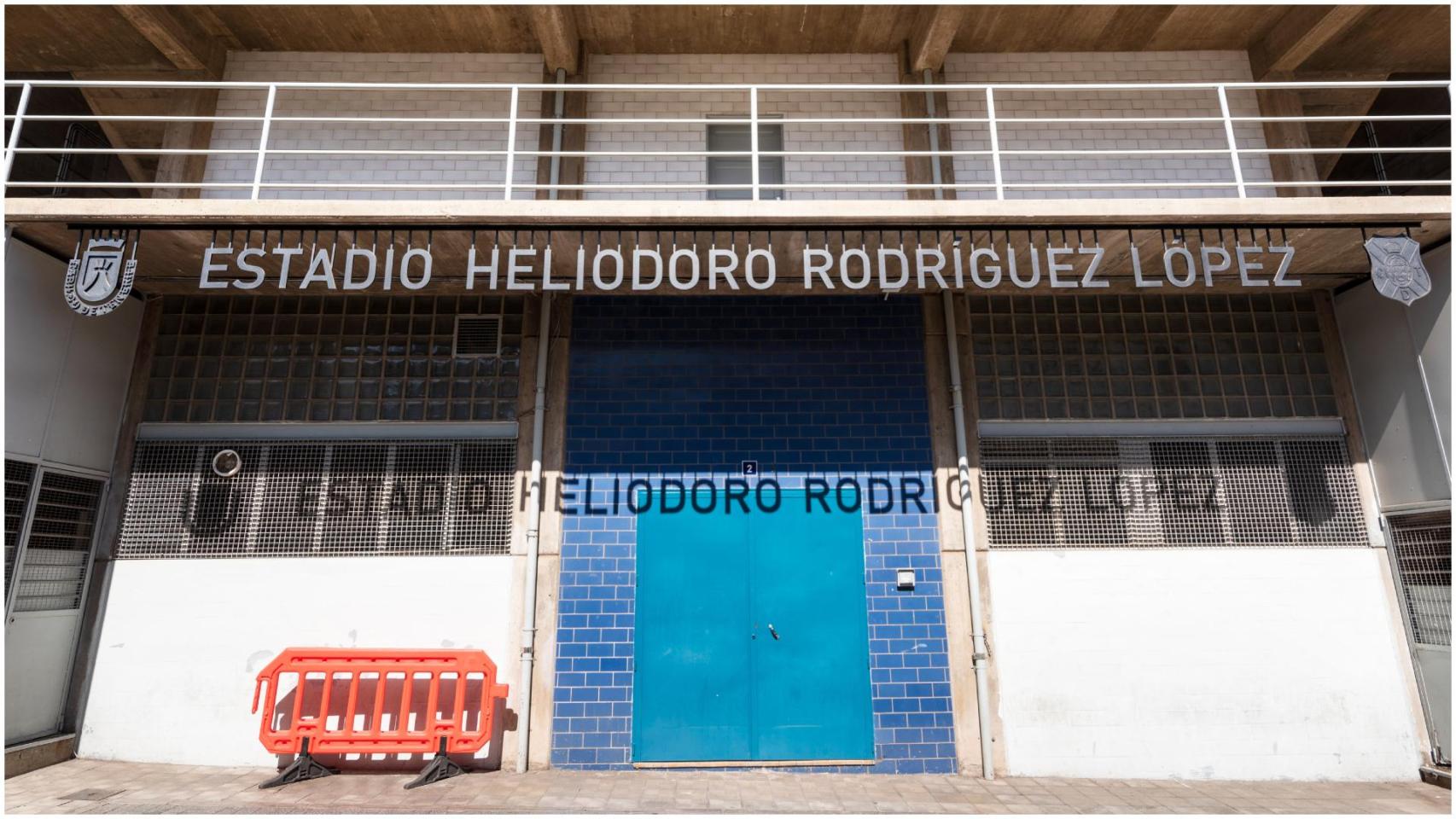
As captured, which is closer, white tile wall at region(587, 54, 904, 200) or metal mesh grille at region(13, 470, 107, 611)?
metal mesh grille at region(13, 470, 107, 611)

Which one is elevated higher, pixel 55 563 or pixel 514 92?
pixel 514 92

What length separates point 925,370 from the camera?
7004mm

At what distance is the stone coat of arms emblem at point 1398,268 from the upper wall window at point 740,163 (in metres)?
5.21

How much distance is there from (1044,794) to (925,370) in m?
3.86

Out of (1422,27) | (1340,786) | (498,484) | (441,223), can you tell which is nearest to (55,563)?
(498,484)

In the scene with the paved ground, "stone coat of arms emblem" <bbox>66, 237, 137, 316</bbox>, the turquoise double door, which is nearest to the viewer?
the paved ground

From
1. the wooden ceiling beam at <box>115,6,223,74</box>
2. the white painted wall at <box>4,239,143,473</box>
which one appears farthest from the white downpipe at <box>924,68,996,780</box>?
the white painted wall at <box>4,239,143,473</box>

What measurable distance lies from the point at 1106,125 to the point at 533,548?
7587 millimetres

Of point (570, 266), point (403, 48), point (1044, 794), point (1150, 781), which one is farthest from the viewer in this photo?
point (403, 48)

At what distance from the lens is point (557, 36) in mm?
7164

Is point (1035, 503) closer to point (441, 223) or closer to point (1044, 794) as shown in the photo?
point (1044, 794)

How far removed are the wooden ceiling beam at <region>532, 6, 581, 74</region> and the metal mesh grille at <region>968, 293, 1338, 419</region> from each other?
505 cm

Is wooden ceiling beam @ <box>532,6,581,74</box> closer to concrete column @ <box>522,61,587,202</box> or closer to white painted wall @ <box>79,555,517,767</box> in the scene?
concrete column @ <box>522,61,587,202</box>

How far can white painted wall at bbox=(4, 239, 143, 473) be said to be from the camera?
5801 mm
